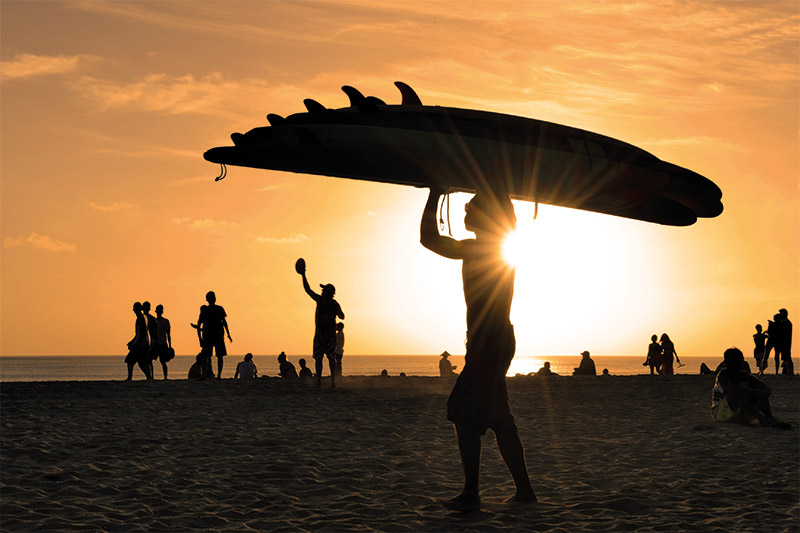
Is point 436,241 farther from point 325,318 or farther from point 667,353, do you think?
point 667,353

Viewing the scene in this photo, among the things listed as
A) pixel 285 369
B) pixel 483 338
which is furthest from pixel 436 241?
pixel 285 369

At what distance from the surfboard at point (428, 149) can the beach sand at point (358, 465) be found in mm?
3121

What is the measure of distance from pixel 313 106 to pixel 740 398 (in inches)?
321

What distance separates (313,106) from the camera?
28.9ft

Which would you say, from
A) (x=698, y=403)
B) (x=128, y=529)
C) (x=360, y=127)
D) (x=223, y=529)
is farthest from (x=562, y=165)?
(x=698, y=403)

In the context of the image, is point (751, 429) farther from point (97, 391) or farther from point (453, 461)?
point (97, 391)

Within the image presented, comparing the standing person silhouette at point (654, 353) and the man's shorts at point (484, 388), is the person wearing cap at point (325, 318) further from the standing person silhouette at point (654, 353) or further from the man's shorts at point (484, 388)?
the standing person silhouette at point (654, 353)

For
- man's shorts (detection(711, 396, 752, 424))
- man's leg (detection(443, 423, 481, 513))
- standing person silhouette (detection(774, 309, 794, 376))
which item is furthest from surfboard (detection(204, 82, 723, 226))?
standing person silhouette (detection(774, 309, 794, 376))

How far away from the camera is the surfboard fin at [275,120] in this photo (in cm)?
862

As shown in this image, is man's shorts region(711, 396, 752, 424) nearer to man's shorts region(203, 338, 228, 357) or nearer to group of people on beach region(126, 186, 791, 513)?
group of people on beach region(126, 186, 791, 513)

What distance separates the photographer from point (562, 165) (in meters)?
8.83

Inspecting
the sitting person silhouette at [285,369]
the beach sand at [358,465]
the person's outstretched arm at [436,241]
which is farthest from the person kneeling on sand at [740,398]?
the sitting person silhouette at [285,369]

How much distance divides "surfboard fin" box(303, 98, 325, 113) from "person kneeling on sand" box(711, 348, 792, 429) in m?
7.44

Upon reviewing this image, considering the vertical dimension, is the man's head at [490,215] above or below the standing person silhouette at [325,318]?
above
